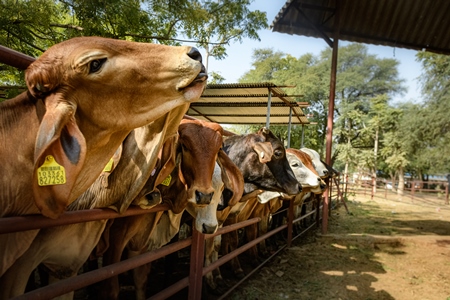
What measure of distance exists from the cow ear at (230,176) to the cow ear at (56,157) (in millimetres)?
1896

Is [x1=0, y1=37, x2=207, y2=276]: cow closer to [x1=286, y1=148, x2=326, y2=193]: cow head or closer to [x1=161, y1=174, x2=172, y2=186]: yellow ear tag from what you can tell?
[x1=161, y1=174, x2=172, y2=186]: yellow ear tag

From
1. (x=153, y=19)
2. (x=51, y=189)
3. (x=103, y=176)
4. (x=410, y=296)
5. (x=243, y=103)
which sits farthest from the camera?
(x=243, y=103)

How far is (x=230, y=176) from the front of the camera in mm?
3109

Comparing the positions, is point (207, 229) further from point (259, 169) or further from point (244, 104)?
point (244, 104)

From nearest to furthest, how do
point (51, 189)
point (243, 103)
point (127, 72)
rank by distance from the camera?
point (51, 189)
point (127, 72)
point (243, 103)

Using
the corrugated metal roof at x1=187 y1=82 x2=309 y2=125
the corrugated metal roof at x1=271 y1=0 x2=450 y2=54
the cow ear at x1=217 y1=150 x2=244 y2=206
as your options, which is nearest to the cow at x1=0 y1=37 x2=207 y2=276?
the cow ear at x1=217 y1=150 x2=244 y2=206

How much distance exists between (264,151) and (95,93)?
270 cm

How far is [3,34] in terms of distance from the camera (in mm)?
3824

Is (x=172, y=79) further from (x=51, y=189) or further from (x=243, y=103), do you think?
(x=243, y=103)

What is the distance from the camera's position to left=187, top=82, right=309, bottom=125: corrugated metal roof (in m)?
5.56

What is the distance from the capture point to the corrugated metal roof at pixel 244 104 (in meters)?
5.56

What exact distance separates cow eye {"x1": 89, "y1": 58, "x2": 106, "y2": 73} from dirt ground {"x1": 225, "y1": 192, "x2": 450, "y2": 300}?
3.24m

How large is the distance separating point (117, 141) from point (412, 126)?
785 inches

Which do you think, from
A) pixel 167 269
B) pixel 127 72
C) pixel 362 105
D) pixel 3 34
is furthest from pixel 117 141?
pixel 362 105
